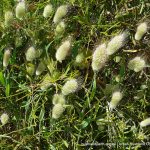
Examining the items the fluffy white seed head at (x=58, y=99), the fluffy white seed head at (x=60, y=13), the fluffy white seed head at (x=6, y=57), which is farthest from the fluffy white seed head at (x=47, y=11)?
the fluffy white seed head at (x=58, y=99)

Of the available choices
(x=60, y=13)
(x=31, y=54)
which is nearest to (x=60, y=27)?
(x=60, y=13)

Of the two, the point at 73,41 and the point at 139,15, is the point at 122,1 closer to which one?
the point at 139,15

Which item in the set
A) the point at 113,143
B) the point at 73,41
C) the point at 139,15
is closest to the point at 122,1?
the point at 139,15

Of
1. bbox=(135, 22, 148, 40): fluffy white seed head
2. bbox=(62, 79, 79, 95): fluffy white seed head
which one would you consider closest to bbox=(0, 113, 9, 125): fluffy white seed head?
bbox=(62, 79, 79, 95): fluffy white seed head

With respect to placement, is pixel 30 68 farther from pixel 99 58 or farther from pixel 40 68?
pixel 99 58

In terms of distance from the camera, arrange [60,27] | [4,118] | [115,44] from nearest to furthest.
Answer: [115,44] < [60,27] < [4,118]

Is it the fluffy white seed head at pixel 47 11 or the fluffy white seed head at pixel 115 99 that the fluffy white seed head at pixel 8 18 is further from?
the fluffy white seed head at pixel 115 99
